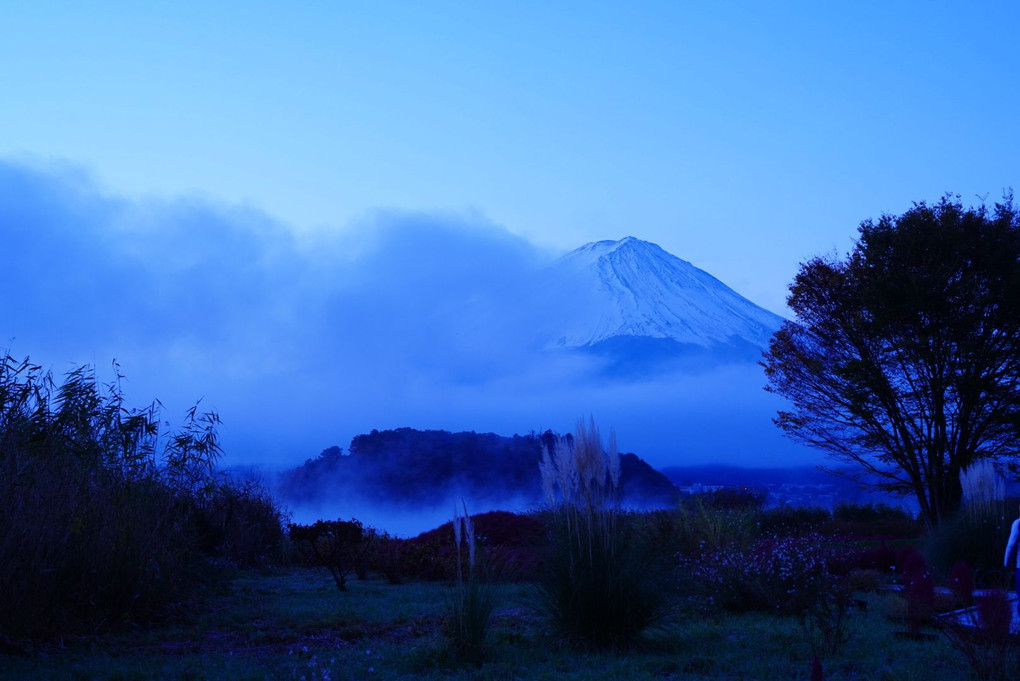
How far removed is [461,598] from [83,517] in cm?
385

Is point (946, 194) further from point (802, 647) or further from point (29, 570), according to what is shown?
point (29, 570)

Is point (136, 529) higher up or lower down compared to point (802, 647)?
higher up

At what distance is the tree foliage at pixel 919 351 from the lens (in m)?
16.6

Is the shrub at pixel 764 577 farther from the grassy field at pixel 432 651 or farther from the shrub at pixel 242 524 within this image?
the shrub at pixel 242 524

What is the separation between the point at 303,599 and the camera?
33.7 ft

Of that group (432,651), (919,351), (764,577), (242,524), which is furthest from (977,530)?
(242,524)

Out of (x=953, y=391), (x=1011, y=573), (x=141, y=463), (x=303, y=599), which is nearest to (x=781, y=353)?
(x=953, y=391)

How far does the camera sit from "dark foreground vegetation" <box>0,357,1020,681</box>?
6.18 metres

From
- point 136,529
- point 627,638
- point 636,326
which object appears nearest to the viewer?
point 627,638

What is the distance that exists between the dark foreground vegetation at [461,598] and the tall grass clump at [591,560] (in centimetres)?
→ 1

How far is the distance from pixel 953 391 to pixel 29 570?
1559 cm

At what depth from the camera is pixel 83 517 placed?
8070 mm

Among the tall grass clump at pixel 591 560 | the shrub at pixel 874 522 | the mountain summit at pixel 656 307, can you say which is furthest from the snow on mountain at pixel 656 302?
the tall grass clump at pixel 591 560

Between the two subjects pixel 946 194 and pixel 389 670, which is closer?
pixel 389 670
